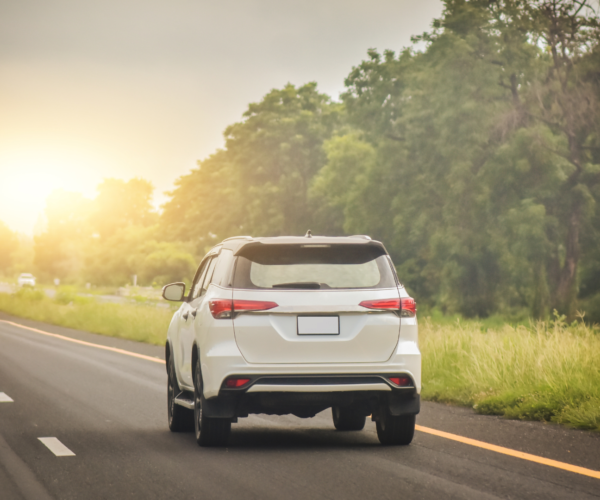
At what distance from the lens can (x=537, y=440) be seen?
28.9 ft

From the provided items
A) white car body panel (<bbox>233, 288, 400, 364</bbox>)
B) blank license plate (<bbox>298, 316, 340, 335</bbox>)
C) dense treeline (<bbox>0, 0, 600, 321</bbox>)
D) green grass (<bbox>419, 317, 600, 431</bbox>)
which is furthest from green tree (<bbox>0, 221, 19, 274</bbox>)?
blank license plate (<bbox>298, 316, 340, 335</bbox>)

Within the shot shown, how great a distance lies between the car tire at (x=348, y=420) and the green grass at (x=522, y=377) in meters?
1.89

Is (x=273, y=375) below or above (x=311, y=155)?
below

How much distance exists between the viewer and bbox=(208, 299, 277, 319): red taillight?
7703 mm

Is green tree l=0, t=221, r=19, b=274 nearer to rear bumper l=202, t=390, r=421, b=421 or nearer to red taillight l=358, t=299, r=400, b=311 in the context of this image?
rear bumper l=202, t=390, r=421, b=421

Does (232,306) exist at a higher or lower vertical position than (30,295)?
lower

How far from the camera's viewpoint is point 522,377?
11867 mm

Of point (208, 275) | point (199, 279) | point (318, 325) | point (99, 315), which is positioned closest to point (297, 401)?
point (318, 325)

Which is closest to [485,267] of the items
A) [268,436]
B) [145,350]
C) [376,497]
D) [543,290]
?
[543,290]

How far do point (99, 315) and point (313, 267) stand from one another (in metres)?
26.8

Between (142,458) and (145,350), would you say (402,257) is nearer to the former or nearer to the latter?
(145,350)

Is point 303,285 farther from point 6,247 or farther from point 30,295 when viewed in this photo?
point 6,247

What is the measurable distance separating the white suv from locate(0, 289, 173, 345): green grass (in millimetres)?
16769

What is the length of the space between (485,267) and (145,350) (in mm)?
21967
